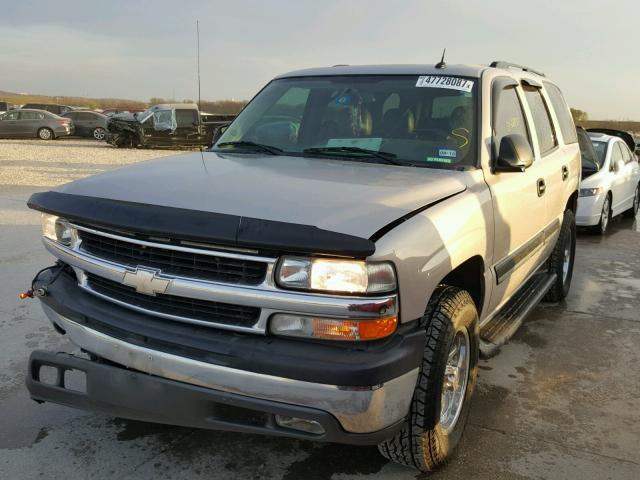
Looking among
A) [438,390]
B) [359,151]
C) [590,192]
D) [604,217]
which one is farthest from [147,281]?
[604,217]

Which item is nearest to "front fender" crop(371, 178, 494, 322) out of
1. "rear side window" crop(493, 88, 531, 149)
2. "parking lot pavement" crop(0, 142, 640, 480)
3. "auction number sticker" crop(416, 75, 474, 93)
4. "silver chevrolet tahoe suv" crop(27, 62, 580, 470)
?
"silver chevrolet tahoe suv" crop(27, 62, 580, 470)

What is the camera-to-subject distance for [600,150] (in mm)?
9602

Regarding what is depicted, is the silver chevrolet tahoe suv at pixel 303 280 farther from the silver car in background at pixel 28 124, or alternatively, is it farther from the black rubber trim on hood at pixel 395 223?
the silver car in background at pixel 28 124

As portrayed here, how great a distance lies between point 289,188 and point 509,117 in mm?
1954

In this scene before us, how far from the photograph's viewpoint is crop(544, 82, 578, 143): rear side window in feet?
→ 17.2

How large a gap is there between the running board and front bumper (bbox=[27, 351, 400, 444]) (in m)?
1.30

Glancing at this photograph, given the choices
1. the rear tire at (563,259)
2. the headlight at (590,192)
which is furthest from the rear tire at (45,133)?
the rear tire at (563,259)

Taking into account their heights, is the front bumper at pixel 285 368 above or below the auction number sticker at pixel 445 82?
below

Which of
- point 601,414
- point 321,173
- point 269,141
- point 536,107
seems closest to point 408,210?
point 321,173

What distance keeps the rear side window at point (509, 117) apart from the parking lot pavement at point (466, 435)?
5.15ft

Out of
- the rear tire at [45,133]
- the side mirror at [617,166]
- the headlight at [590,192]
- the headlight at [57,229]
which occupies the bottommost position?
the rear tire at [45,133]

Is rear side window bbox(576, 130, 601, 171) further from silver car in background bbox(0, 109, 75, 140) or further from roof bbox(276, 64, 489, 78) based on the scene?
silver car in background bbox(0, 109, 75, 140)

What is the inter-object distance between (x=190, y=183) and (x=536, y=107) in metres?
3.07

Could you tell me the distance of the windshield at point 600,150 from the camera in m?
9.30
